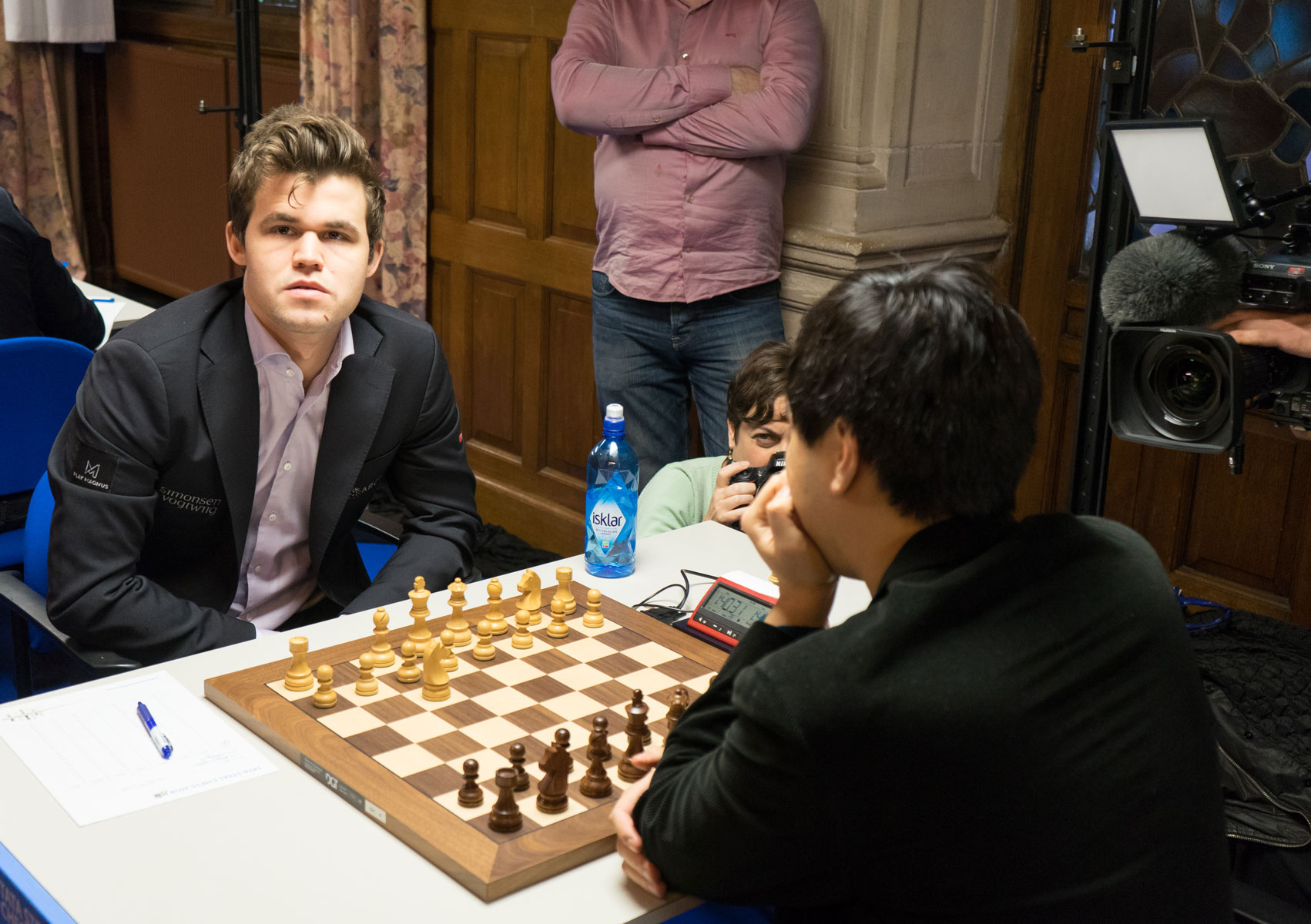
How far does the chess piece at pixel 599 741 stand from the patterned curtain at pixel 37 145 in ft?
17.7

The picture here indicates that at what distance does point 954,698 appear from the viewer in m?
0.96

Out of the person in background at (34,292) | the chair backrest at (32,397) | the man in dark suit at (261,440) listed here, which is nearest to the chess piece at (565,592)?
the man in dark suit at (261,440)

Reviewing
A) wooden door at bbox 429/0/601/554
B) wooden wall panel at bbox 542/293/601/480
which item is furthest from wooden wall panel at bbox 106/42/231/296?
wooden wall panel at bbox 542/293/601/480

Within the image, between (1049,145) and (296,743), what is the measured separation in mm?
2505

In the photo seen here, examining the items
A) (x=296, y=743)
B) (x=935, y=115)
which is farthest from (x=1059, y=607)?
(x=935, y=115)

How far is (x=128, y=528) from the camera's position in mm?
1839

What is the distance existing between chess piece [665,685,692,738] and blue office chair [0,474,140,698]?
785 mm

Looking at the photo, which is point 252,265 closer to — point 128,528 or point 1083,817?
point 128,528

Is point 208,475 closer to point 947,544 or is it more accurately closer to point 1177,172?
point 947,544

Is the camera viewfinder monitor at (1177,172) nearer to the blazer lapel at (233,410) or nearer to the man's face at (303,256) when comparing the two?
the man's face at (303,256)

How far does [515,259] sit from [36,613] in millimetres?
2383

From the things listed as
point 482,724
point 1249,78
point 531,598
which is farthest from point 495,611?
point 1249,78

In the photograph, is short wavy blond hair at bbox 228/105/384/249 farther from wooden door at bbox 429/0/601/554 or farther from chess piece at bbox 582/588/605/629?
wooden door at bbox 429/0/601/554

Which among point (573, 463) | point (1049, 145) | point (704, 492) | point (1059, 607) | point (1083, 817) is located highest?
point (1049, 145)
